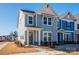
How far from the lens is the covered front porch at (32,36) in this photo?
24.7 feet

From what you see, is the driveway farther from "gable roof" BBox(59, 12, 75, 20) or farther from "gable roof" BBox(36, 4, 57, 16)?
"gable roof" BBox(36, 4, 57, 16)

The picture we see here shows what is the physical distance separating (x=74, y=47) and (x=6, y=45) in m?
1.36

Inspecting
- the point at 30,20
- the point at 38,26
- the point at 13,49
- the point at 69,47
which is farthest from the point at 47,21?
the point at 13,49

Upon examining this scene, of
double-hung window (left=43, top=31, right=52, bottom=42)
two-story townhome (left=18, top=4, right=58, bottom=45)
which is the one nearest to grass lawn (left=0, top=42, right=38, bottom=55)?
two-story townhome (left=18, top=4, right=58, bottom=45)

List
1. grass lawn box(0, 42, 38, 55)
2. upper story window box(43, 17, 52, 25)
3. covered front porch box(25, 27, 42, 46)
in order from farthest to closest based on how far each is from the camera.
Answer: upper story window box(43, 17, 52, 25) < covered front porch box(25, 27, 42, 46) < grass lawn box(0, 42, 38, 55)

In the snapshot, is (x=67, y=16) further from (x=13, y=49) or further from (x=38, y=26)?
(x=13, y=49)

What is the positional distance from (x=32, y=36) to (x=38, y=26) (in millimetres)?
235

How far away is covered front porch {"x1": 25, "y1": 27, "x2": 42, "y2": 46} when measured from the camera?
7531mm

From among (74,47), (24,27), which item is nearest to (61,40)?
(74,47)

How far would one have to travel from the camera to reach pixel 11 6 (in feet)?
24.1

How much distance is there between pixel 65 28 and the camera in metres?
7.68

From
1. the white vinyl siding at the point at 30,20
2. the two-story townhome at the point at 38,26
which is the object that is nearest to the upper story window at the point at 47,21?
the two-story townhome at the point at 38,26

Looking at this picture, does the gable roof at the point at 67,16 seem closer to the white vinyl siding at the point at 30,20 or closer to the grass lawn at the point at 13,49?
the white vinyl siding at the point at 30,20

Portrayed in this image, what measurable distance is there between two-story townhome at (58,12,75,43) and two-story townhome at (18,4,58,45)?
0.33 ft
